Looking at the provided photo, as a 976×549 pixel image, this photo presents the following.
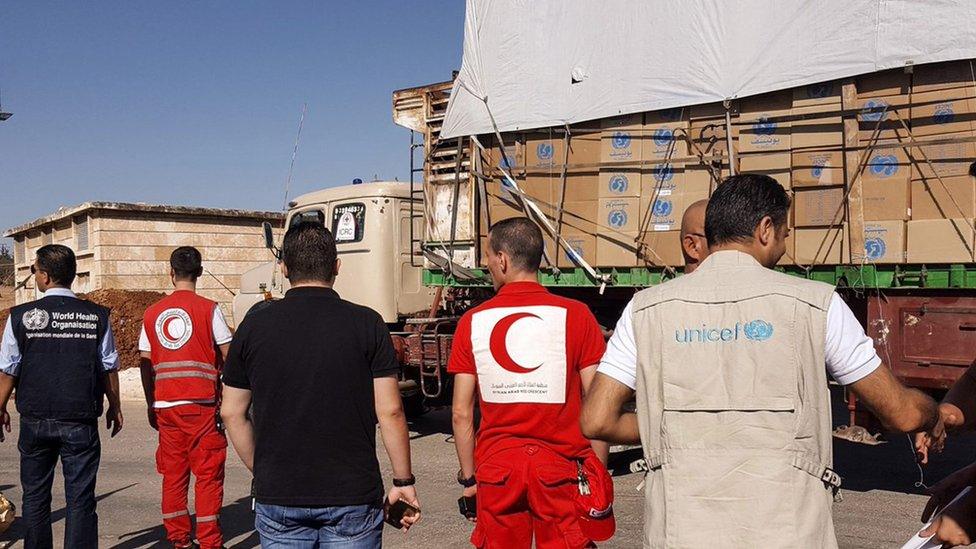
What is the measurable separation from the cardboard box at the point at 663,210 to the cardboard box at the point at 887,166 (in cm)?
142

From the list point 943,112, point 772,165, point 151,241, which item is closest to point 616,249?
point 772,165

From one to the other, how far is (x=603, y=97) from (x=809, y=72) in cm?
178

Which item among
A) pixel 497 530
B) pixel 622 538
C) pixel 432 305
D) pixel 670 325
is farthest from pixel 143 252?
pixel 670 325

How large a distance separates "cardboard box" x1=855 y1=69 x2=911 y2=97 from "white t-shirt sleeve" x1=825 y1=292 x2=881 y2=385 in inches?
181

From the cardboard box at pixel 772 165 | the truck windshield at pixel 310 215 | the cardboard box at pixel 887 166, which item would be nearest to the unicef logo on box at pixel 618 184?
the cardboard box at pixel 772 165

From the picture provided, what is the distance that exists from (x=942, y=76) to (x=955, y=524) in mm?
4524

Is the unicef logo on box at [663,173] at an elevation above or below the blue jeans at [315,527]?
above

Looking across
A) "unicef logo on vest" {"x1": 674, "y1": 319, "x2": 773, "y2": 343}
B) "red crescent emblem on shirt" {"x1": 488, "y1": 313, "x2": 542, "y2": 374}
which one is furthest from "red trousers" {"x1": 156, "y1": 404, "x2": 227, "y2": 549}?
"unicef logo on vest" {"x1": 674, "y1": 319, "x2": 773, "y2": 343}

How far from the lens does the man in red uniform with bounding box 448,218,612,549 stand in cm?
363

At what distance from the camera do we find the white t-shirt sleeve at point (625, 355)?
8.53 ft

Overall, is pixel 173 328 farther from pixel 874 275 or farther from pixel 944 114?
pixel 944 114

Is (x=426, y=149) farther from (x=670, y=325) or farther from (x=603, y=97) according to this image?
(x=670, y=325)

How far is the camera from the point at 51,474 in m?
5.20

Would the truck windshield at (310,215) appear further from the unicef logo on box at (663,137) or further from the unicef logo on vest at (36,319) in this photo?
the unicef logo on vest at (36,319)
